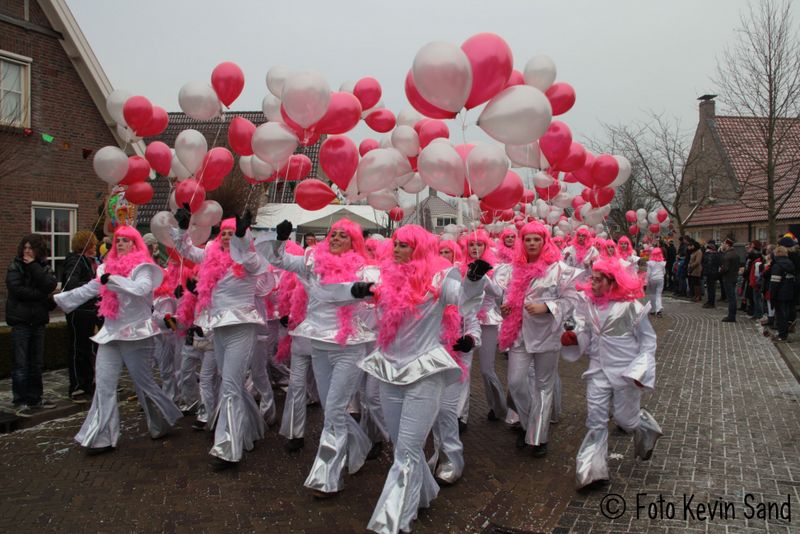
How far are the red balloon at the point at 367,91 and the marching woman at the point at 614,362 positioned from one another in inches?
133

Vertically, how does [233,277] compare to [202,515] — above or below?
above

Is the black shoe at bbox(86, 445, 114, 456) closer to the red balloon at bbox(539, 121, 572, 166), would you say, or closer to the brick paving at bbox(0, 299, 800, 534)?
the brick paving at bbox(0, 299, 800, 534)

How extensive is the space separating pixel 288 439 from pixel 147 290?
5.95 ft

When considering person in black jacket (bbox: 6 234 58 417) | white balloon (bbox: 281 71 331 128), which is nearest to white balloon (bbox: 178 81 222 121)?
white balloon (bbox: 281 71 331 128)

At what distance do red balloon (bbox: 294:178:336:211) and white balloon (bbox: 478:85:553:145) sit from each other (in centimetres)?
170

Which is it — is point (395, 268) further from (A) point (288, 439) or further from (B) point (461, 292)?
(A) point (288, 439)

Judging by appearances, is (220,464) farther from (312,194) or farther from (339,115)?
(339,115)

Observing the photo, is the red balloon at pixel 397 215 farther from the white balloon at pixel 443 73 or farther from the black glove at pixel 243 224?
the white balloon at pixel 443 73

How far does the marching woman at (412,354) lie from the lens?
3.43 metres

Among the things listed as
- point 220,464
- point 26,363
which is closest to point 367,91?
point 220,464

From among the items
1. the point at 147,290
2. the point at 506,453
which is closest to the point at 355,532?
the point at 506,453

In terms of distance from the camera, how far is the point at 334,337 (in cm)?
429

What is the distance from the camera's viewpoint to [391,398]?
3596 mm

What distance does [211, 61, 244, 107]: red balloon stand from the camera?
18.6 ft
